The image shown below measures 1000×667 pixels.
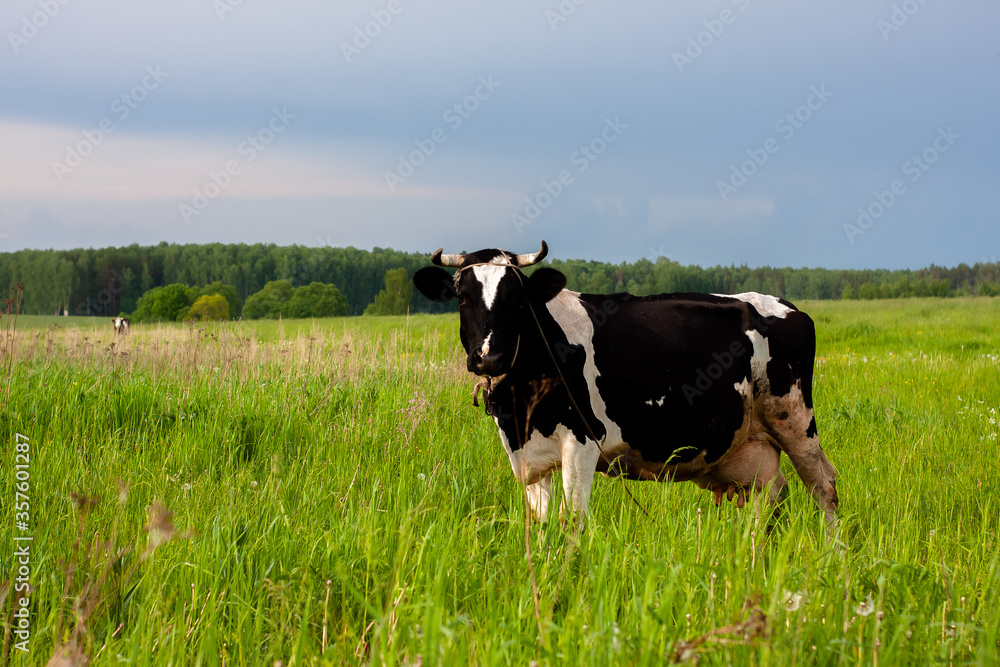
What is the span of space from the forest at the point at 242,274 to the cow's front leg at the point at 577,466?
Result: 3815 inches

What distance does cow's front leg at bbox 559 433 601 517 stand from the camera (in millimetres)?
4094

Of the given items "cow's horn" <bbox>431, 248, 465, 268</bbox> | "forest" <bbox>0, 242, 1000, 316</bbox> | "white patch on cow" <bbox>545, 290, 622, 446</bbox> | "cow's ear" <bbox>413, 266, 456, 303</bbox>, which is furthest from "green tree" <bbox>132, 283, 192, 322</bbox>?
"white patch on cow" <bbox>545, 290, 622, 446</bbox>

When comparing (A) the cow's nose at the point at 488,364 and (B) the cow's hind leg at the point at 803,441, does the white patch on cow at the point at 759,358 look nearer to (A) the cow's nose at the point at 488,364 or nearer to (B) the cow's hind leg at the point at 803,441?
(B) the cow's hind leg at the point at 803,441

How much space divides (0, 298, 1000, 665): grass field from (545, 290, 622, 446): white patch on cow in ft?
1.75

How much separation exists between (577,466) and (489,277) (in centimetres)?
130

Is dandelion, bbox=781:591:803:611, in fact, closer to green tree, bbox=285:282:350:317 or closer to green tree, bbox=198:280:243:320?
green tree, bbox=285:282:350:317

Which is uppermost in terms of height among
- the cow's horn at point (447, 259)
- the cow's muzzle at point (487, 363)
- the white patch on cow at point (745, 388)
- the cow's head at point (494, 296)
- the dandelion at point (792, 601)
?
the cow's horn at point (447, 259)

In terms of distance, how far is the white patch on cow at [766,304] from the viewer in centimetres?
524

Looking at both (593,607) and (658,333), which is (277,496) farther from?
(658,333)

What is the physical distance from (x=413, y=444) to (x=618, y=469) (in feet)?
7.18

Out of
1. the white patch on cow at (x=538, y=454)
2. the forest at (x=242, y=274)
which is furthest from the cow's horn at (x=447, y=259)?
the forest at (x=242, y=274)

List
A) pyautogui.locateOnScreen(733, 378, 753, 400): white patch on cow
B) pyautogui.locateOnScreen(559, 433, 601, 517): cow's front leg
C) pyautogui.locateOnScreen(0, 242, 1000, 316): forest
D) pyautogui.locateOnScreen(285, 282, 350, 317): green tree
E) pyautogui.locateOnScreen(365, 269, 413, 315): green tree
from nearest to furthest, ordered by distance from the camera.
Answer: pyautogui.locateOnScreen(559, 433, 601, 517): cow's front leg
pyautogui.locateOnScreen(733, 378, 753, 400): white patch on cow
pyautogui.locateOnScreen(365, 269, 413, 315): green tree
pyautogui.locateOnScreen(285, 282, 350, 317): green tree
pyautogui.locateOnScreen(0, 242, 1000, 316): forest

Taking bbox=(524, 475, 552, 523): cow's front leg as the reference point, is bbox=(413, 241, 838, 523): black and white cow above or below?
above

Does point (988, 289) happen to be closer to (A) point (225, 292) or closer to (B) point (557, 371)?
(B) point (557, 371)
